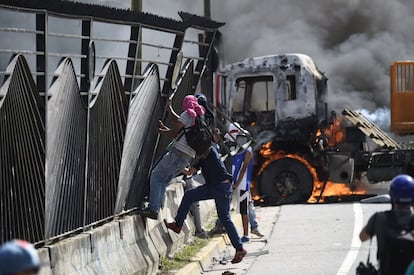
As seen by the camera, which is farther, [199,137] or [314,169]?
[314,169]

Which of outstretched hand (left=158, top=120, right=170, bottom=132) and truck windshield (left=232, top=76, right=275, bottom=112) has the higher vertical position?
truck windshield (left=232, top=76, right=275, bottom=112)

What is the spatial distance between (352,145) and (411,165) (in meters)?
1.44

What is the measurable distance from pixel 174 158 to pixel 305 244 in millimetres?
3135

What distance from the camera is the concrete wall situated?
7961 millimetres

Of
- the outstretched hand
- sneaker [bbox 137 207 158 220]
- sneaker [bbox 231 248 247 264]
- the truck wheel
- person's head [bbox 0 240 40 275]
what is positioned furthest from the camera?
the truck wheel

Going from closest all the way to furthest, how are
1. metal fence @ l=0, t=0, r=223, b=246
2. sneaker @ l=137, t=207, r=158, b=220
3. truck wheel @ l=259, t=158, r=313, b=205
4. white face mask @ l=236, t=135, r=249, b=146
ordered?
1. metal fence @ l=0, t=0, r=223, b=246
2. sneaker @ l=137, t=207, r=158, b=220
3. white face mask @ l=236, t=135, r=249, b=146
4. truck wheel @ l=259, t=158, r=313, b=205

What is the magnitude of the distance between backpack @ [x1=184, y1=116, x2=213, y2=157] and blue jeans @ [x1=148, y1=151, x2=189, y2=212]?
27 cm

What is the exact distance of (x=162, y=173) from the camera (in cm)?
1106

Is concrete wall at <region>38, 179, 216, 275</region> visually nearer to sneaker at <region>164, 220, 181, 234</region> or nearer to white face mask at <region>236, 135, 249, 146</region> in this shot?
sneaker at <region>164, 220, 181, 234</region>

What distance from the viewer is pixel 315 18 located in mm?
41188

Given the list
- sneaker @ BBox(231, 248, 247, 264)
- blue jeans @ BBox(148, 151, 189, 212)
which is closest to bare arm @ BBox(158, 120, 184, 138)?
blue jeans @ BBox(148, 151, 189, 212)

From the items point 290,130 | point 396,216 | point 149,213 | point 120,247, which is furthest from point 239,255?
point 290,130

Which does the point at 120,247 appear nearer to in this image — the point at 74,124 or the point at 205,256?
the point at 74,124

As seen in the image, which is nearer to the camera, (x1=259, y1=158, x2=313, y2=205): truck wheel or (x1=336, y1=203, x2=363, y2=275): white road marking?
(x1=336, y1=203, x2=363, y2=275): white road marking
